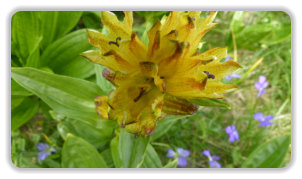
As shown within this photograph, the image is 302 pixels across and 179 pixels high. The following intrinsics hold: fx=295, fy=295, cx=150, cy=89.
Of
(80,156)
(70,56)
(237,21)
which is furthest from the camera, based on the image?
(237,21)

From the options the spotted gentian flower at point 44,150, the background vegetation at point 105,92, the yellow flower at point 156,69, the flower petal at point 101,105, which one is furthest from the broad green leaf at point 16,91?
the yellow flower at point 156,69

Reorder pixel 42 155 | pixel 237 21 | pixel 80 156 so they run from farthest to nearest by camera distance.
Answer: pixel 237 21, pixel 42 155, pixel 80 156

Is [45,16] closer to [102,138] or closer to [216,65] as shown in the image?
[102,138]

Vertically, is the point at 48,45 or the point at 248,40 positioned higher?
the point at 248,40

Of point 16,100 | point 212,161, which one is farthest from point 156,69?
point 16,100

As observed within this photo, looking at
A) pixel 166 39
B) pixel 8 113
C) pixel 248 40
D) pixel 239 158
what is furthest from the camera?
pixel 248 40

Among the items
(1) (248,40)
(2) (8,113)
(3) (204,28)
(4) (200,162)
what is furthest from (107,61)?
(1) (248,40)

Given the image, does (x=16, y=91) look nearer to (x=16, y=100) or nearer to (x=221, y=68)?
(x=16, y=100)

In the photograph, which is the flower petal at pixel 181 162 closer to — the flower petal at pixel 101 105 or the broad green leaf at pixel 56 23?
the flower petal at pixel 101 105
